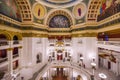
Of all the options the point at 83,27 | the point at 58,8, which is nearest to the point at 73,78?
the point at 83,27

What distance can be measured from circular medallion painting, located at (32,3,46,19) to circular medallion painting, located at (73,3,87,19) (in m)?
6.56

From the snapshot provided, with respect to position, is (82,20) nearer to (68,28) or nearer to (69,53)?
(68,28)

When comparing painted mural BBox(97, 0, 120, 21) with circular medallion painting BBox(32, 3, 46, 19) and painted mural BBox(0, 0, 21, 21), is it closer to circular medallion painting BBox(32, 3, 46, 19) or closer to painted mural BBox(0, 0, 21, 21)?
circular medallion painting BBox(32, 3, 46, 19)

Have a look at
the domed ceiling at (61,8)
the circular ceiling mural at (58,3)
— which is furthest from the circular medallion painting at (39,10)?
the circular ceiling mural at (58,3)

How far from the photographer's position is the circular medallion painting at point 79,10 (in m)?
16.4

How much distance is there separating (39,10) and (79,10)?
26.2 feet

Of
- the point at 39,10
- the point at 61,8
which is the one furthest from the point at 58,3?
the point at 39,10

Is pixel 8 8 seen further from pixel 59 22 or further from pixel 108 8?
pixel 108 8

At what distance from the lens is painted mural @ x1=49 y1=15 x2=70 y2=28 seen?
70.9ft

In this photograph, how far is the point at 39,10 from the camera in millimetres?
16969

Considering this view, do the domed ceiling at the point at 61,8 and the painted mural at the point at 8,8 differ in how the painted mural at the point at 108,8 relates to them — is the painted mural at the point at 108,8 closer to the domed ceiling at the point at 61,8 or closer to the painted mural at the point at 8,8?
the domed ceiling at the point at 61,8

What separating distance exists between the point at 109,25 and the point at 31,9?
1272 cm

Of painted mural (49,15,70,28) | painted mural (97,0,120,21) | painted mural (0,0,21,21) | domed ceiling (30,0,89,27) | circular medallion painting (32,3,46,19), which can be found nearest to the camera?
painted mural (0,0,21,21)

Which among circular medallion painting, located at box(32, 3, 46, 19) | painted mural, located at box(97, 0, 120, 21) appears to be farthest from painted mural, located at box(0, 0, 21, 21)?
painted mural, located at box(97, 0, 120, 21)
